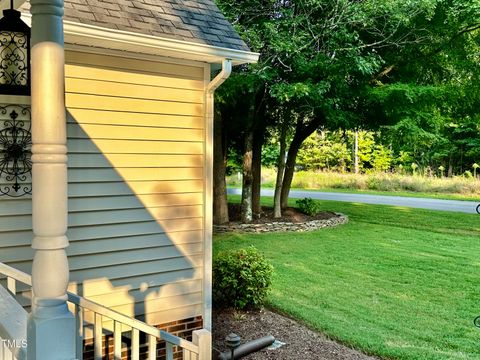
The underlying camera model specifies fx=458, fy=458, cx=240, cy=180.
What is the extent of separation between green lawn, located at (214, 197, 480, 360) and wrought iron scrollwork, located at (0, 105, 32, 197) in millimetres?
3762

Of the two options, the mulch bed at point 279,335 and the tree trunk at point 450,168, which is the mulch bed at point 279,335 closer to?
the mulch bed at point 279,335

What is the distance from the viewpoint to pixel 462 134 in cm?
2967

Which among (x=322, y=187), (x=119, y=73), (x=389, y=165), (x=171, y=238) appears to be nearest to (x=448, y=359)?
(x=171, y=238)

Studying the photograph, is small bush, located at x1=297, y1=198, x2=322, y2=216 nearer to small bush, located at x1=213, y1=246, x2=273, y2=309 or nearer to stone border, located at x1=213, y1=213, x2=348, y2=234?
stone border, located at x1=213, y1=213, x2=348, y2=234

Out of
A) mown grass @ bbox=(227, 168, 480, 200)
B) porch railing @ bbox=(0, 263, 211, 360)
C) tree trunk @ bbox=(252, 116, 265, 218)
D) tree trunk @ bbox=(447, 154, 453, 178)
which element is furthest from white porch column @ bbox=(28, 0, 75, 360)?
tree trunk @ bbox=(447, 154, 453, 178)

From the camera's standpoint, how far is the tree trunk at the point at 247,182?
42.1ft

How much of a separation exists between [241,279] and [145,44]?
3269 mm

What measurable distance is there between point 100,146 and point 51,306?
2.60 meters

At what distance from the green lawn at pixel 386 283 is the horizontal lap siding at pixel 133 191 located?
87.5 inches

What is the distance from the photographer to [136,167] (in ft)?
14.2

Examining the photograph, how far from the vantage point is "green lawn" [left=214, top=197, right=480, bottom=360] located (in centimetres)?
A: 531

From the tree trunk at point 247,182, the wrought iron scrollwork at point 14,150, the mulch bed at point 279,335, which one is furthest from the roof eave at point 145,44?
the tree trunk at point 247,182

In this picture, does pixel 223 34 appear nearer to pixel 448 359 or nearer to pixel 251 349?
pixel 251 349

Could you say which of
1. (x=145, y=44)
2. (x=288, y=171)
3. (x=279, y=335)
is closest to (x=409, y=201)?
(x=288, y=171)
